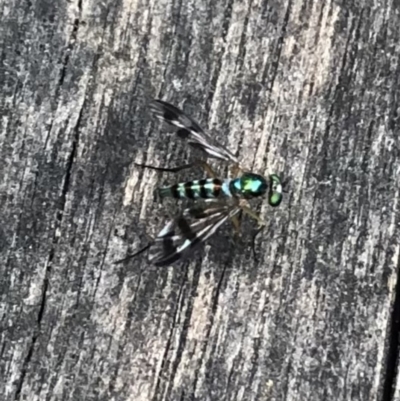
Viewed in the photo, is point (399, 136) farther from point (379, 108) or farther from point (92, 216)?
point (92, 216)

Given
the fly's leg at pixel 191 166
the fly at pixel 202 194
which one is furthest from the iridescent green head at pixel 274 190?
the fly's leg at pixel 191 166

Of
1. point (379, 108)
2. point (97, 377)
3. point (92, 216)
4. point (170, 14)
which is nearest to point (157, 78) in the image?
point (170, 14)

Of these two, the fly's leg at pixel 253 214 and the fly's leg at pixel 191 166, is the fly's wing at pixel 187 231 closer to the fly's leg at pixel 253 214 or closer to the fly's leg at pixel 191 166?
the fly's leg at pixel 253 214

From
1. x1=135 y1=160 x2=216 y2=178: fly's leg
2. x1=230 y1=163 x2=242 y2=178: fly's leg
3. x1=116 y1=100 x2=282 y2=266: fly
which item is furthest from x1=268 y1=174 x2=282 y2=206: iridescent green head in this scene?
x1=135 y1=160 x2=216 y2=178: fly's leg

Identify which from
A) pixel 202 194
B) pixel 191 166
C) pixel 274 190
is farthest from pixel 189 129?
pixel 274 190

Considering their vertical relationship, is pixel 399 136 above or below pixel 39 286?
above

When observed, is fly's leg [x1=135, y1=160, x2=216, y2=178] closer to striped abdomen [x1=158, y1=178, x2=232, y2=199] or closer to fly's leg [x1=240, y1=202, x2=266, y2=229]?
striped abdomen [x1=158, y1=178, x2=232, y2=199]
